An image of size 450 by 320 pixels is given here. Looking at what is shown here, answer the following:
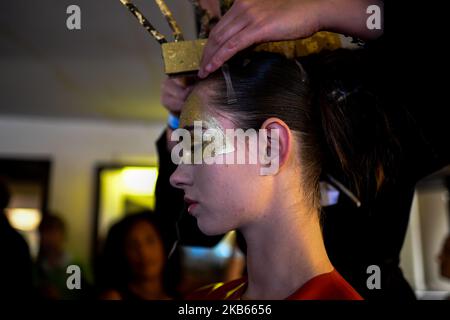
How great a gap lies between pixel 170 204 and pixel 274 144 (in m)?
0.30

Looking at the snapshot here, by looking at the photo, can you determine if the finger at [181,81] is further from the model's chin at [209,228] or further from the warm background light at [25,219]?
the warm background light at [25,219]

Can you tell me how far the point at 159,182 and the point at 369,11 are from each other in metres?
0.46

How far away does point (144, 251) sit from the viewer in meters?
1.64

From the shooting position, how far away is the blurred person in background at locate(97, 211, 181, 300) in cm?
153

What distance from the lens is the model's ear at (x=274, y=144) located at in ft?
2.22

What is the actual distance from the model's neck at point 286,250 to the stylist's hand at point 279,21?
9.5 inches

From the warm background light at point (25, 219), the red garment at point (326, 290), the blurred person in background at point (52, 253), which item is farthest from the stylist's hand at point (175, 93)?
the warm background light at point (25, 219)

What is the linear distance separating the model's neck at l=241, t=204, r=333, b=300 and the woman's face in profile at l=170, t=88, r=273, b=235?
32 millimetres

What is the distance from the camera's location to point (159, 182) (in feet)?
2.92

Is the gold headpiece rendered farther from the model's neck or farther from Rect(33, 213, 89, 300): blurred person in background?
Rect(33, 213, 89, 300): blurred person in background

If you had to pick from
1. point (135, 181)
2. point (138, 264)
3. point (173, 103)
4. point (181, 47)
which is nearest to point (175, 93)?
point (173, 103)

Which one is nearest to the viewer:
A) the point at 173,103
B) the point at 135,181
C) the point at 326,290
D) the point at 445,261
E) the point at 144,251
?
the point at 326,290

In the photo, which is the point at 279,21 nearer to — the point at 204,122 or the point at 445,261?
the point at 204,122
